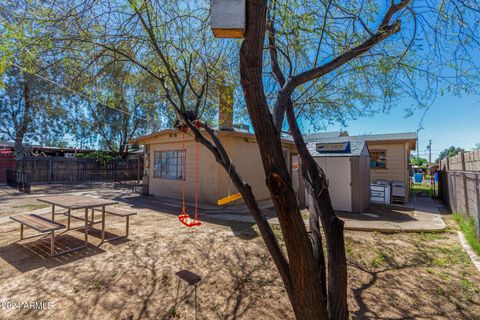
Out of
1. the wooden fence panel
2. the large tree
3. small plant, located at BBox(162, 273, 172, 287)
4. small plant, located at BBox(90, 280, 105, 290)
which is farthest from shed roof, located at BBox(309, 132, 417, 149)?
the wooden fence panel

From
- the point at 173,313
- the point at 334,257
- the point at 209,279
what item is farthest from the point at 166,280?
the point at 334,257

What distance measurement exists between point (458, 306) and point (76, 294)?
176 inches

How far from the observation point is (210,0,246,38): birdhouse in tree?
1.59 metres

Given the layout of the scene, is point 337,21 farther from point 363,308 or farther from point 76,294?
point 76,294

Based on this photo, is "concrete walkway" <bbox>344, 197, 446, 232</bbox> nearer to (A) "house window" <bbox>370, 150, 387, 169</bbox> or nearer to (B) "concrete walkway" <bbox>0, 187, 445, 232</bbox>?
(B) "concrete walkway" <bbox>0, 187, 445, 232</bbox>

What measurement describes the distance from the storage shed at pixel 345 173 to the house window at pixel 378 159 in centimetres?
307

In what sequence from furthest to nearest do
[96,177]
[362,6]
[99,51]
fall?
1. [96,177]
2. [99,51]
3. [362,6]

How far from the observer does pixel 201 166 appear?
9.16m

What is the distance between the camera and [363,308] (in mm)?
2670

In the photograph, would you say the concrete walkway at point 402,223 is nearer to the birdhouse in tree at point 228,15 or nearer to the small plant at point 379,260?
the small plant at point 379,260

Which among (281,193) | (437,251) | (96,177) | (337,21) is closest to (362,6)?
(337,21)

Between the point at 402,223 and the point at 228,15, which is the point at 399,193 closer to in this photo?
the point at 402,223

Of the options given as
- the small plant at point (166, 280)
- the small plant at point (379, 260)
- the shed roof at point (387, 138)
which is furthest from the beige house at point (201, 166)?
the small plant at point (379, 260)

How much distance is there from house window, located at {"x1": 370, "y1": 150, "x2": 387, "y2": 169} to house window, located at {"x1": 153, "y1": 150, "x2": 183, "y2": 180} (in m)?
8.78
